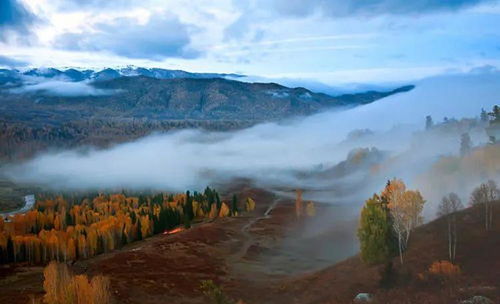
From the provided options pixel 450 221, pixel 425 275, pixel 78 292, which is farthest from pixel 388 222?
pixel 78 292

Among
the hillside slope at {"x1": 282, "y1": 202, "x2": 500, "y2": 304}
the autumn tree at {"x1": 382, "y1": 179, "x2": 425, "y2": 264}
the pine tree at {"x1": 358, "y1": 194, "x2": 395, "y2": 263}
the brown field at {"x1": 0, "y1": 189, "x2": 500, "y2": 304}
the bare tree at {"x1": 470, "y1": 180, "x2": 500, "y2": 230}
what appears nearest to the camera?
the hillside slope at {"x1": 282, "y1": 202, "x2": 500, "y2": 304}

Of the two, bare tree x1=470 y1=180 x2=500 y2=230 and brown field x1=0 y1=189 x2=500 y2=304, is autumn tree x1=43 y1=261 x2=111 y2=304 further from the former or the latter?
bare tree x1=470 y1=180 x2=500 y2=230

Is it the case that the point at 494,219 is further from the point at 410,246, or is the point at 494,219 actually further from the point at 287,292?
the point at 287,292

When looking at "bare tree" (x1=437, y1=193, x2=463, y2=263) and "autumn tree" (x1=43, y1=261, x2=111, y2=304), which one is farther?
"bare tree" (x1=437, y1=193, x2=463, y2=263)

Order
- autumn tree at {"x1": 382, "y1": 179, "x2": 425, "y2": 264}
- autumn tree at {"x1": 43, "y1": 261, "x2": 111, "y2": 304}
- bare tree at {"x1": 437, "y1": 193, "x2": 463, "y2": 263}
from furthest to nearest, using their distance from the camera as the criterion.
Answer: autumn tree at {"x1": 382, "y1": 179, "x2": 425, "y2": 264}, bare tree at {"x1": 437, "y1": 193, "x2": 463, "y2": 263}, autumn tree at {"x1": 43, "y1": 261, "x2": 111, "y2": 304}

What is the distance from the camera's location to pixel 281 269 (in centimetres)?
13925

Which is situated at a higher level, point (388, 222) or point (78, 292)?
point (388, 222)

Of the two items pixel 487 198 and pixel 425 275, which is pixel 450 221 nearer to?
pixel 487 198

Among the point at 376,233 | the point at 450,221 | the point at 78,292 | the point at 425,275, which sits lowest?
the point at 78,292

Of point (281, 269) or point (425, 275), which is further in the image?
point (281, 269)

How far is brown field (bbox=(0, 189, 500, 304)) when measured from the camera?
83.2 meters

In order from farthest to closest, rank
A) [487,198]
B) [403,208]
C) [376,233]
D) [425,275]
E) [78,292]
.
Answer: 1. [487,198]
2. [403,208]
3. [376,233]
4. [78,292]
5. [425,275]

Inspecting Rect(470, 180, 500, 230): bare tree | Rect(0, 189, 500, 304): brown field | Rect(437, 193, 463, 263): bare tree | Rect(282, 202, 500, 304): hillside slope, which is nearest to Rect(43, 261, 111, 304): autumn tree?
Rect(0, 189, 500, 304): brown field

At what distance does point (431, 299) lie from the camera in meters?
74.3
